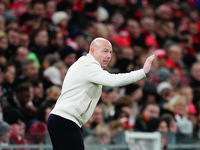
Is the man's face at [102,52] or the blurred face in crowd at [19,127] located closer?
the man's face at [102,52]

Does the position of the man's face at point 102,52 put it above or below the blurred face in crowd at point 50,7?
above

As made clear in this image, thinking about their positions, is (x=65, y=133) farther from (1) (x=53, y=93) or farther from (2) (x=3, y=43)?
(2) (x=3, y=43)

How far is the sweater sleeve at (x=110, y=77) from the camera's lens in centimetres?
739

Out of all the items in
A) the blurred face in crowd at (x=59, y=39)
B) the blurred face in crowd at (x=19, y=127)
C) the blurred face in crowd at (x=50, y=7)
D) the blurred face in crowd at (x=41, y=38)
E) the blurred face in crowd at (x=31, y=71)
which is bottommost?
the blurred face in crowd at (x=19, y=127)

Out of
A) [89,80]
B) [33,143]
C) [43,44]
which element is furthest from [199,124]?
[89,80]

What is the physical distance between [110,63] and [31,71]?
9.07 ft

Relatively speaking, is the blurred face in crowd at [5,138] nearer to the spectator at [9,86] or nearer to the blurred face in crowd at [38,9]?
the spectator at [9,86]

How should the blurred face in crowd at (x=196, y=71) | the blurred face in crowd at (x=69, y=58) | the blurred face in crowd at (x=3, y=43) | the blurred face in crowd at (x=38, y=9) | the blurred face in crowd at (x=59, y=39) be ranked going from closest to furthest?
the blurred face in crowd at (x=3, y=43), the blurred face in crowd at (x=69, y=58), the blurred face in crowd at (x=59, y=39), the blurred face in crowd at (x=38, y=9), the blurred face in crowd at (x=196, y=71)

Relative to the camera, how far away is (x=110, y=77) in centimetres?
745

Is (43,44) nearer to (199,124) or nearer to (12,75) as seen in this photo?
(12,75)

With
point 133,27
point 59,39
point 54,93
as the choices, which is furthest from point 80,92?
point 133,27

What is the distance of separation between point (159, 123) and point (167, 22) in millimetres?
6164

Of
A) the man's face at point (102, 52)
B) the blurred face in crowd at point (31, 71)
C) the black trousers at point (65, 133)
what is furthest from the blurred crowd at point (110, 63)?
the man's face at point (102, 52)

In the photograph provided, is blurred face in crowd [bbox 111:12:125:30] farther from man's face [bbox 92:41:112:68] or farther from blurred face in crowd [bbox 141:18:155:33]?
man's face [bbox 92:41:112:68]
